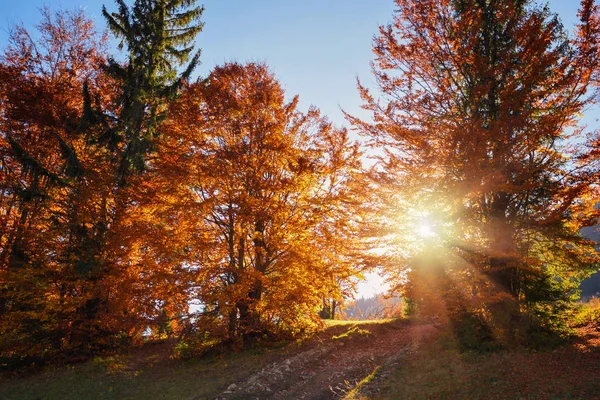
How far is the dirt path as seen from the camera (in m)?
11.6

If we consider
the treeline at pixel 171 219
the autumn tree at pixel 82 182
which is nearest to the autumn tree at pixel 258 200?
the treeline at pixel 171 219

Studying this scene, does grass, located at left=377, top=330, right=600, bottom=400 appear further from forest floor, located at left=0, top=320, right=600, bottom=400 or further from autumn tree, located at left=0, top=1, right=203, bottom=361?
autumn tree, located at left=0, top=1, right=203, bottom=361

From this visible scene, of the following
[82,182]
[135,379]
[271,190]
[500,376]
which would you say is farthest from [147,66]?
[500,376]

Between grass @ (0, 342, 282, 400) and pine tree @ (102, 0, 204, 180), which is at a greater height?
pine tree @ (102, 0, 204, 180)

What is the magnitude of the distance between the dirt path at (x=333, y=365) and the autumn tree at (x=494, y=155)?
4583mm

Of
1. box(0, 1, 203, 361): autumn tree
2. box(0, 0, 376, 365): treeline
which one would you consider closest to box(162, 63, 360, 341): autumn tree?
box(0, 0, 376, 365): treeline

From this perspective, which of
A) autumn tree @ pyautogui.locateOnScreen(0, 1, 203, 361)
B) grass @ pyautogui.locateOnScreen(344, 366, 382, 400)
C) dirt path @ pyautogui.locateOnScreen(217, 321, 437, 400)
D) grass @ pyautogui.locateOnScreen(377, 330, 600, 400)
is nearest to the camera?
grass @ pyautogui.locateOnScreen(377, 330, 600, 400)

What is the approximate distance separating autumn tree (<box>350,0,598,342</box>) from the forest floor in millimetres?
1899

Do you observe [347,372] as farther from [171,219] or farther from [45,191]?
[45,191]

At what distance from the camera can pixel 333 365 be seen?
1357 cm

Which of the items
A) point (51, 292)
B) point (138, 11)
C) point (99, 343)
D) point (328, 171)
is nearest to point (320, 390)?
point (328, 171)

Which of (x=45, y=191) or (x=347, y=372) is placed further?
(x=45, y=191)

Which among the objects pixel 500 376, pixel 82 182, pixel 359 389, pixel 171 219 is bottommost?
pixel 359 389

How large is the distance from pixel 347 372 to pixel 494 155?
30.6ft
